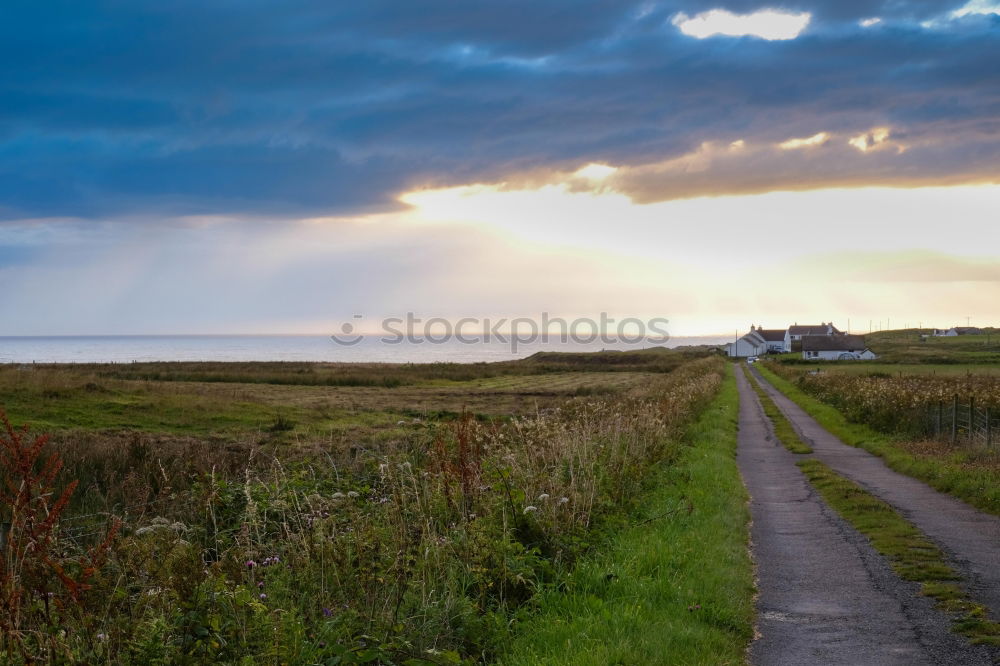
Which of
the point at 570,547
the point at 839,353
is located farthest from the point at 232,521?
the point at 839,353

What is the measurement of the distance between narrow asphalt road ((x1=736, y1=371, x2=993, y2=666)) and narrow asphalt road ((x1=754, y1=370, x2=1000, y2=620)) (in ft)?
2.79

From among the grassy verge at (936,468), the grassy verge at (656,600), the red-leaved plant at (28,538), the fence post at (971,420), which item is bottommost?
the grassy verge at (936,468)

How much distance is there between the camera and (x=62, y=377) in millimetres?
33625

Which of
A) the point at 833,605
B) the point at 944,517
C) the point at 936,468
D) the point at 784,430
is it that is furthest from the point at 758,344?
the point at 833,605

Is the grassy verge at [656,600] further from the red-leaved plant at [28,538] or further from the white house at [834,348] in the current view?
the white house at [834,348]

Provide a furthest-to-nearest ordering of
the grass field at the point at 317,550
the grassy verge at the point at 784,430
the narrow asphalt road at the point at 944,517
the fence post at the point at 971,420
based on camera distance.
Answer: the grassy verge at the point at 784,430, the fence post at the point at 971,420, the narrow asphalt road at the point at 944,517, the grass field at the point at 317,550

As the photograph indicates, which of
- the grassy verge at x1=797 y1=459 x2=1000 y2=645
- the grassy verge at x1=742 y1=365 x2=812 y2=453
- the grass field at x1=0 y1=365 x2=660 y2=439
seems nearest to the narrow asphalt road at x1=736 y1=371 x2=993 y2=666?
the grassy verge at x1=797 y1=459 x2=1000 y2=645

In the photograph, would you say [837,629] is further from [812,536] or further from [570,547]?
[812,536]

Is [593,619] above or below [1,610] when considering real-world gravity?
below

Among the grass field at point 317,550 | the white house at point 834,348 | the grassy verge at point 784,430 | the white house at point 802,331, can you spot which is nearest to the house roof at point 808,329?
the white house at point 802,331

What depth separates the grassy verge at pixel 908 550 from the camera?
282 inches

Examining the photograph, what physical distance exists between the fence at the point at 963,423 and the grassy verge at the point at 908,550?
18.4ft

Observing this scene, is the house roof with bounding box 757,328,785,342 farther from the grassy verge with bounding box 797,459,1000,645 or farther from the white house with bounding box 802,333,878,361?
the grassy verge with bounding box 797,459,1000,645

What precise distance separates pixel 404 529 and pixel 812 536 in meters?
6.48
